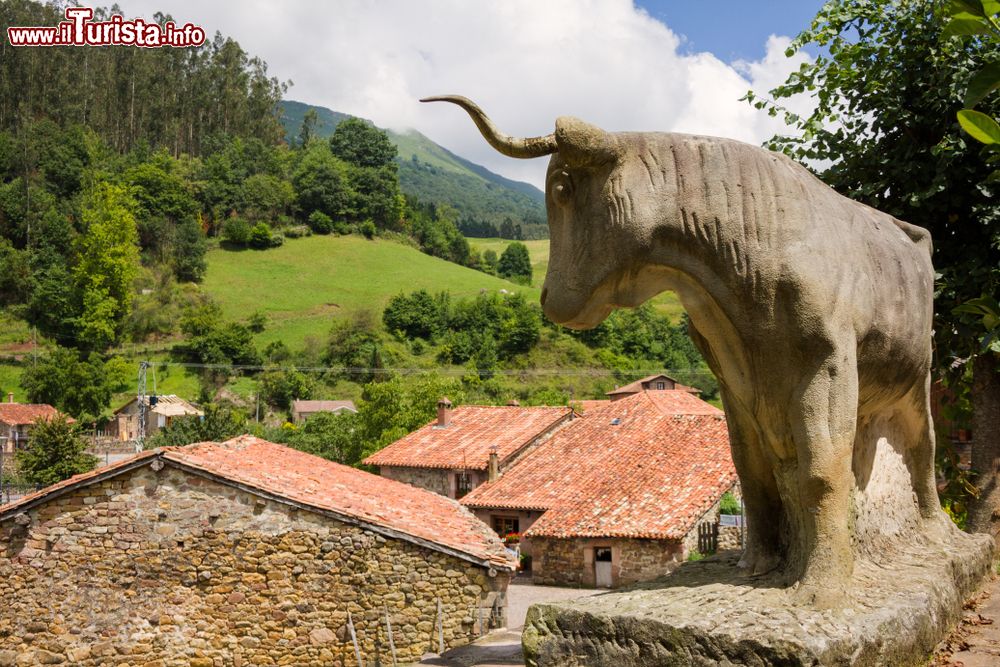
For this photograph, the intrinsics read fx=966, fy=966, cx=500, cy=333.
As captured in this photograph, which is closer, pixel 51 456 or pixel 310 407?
pixel 51 456

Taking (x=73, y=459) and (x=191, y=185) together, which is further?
(x=191, y=185)

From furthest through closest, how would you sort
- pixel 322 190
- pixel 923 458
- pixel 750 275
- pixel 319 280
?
pixel 322 190, pixel 319 280, pixel 923 458, pixel 750 275

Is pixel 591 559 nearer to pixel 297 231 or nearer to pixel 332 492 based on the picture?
pixel 332 492

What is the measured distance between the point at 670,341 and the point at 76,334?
44.3 meters

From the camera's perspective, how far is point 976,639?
176 inches

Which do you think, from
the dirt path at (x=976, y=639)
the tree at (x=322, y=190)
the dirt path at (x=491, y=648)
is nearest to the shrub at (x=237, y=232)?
the tree at (x=322, y=190)

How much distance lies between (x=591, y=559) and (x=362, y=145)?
303 feet

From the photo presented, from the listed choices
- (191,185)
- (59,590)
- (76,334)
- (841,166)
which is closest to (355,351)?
(76,334)

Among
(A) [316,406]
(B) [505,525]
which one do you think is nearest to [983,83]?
(B) [505,525]

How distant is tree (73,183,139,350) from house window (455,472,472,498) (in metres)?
46.5

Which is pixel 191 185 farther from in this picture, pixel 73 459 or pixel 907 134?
pixel 907 134

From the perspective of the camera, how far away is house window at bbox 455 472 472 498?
1266 inches

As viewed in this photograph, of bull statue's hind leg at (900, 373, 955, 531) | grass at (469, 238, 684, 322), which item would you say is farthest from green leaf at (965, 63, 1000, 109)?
grass at (469, 238, 684, 322)

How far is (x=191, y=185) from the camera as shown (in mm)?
90438
